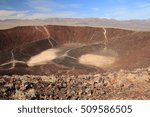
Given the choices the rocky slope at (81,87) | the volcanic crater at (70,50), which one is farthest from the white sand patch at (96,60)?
the rocky slope at (81,87)

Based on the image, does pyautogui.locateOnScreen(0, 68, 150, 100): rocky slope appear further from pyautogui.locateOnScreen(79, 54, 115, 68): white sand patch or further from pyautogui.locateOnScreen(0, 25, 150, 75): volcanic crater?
pyautogui.locateOnScreen(79, 54, 115, 68): white sand patch

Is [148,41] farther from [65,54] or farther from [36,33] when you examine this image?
[36,33]

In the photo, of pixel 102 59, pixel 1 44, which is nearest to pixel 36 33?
pixel 1 44

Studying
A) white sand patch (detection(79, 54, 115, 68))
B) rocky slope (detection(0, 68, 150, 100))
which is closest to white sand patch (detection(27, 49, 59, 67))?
white sand patch (detection(79, 54, 115, 68))

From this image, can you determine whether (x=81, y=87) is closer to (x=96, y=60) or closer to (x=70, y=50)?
(x=96, y=60)

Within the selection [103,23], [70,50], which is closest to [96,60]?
[70,50]

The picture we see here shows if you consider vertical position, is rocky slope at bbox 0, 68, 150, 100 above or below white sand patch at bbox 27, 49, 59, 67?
above
